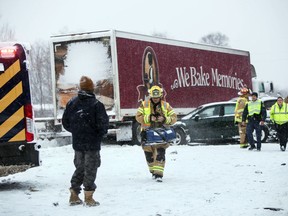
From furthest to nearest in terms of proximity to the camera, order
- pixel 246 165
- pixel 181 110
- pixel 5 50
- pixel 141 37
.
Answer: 1. pixel 181 110
2. pixel 141 37
3. pixel 246 165
4. pixel 5 50

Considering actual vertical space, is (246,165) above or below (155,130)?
below

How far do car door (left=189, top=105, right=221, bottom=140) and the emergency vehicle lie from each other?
32.2 feet

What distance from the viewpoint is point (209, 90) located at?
21641 mm

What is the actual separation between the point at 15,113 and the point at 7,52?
3.28 feet

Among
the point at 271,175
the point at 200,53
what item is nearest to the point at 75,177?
the point at 271,175

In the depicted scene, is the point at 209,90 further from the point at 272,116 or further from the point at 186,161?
the point at 186,161

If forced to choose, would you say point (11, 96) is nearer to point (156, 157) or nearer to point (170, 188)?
point (156, 157)

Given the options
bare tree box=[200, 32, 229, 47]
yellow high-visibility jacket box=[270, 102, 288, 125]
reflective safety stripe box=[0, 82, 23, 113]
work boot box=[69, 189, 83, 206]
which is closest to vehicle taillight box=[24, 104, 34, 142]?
reflective safety stripe box=[0, 82, 23, 113]

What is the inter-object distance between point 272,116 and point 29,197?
898 cm

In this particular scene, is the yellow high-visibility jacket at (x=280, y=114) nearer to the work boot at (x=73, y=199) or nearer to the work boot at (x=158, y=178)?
→ the work boot at (x=158, y=178)

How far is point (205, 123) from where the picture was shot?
17.3 meters

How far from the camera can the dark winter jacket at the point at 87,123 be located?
22.2 ft

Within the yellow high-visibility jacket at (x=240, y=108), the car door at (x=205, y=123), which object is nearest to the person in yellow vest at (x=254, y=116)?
the yellow high-visibility jacket at (x=240, y=108)

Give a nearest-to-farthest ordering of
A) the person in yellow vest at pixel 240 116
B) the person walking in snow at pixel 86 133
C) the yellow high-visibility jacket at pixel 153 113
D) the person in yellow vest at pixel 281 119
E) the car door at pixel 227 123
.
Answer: the person walking in snow at pixel 86 133 < the yellow high-visibility jacket at pixel 153 113 < the person in yellow vest at pixel 281 119 < the person in yellow vest at pixel 240 116 < the car door at pixel 227 123
